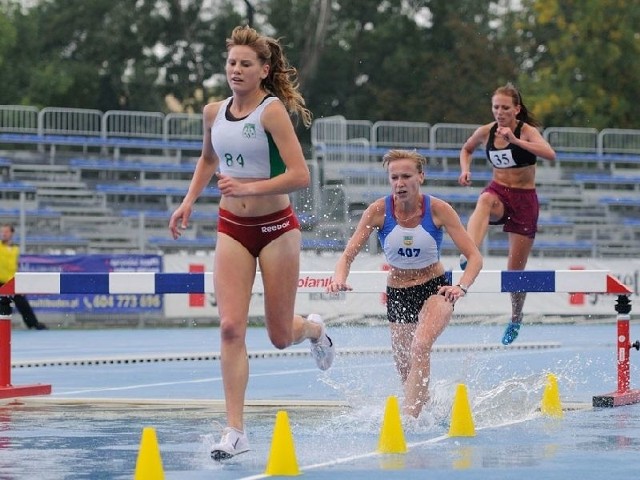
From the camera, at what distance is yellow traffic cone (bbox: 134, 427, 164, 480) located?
270 inches

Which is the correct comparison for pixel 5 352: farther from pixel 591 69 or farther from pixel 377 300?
pixel 591 69

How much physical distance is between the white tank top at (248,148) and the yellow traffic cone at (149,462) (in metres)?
1.82

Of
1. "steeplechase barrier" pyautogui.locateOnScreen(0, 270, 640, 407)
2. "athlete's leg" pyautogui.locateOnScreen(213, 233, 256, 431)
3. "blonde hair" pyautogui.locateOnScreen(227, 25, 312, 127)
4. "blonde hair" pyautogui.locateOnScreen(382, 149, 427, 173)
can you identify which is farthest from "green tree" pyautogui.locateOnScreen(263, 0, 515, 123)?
"athlete's leg" pyautogui.locateOnScreen(213, 233, 256, 431)

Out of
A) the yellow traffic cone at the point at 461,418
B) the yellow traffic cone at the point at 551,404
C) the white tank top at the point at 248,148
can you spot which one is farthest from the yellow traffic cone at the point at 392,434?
the yellow traffic cone at the point at 551,404

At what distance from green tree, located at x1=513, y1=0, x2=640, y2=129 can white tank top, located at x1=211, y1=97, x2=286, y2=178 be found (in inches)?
1515

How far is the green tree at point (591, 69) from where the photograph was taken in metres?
46.1

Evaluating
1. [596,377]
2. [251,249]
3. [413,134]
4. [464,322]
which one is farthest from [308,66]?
[251,249]

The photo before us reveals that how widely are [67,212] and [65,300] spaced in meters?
5.27

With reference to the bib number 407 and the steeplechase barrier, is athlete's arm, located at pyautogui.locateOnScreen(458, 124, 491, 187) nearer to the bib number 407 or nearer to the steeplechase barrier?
the steeplechase barrier

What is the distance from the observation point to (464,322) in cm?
2598

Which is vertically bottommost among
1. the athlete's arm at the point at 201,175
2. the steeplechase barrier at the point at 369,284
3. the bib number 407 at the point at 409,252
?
the steeplechase barrier at the point at 369,284

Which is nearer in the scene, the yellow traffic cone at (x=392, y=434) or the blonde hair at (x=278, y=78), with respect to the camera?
the yellow traffic cone at (x=392, y=434)

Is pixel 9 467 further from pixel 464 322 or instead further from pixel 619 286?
pixel 464 322

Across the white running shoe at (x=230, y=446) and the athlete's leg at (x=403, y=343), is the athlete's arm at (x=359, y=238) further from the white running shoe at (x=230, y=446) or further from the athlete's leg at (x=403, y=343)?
the white running shoe at (x=230, y=446)
